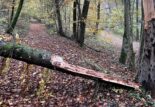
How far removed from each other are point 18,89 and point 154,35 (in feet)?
12.5

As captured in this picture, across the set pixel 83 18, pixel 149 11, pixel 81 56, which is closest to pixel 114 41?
pixel 83 18

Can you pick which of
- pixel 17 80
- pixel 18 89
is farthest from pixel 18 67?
pixel 18 89

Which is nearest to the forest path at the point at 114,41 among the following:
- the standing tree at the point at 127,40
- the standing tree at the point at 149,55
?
the standing tree at the point at 127,40

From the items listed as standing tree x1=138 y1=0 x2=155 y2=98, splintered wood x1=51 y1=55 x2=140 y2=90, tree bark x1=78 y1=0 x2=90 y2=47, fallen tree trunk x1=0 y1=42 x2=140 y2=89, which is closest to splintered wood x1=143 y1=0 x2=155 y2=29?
standing tree x1=138 y1=0 x2=155 y2=98

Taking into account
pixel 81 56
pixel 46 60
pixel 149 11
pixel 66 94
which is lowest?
pixel 81 56

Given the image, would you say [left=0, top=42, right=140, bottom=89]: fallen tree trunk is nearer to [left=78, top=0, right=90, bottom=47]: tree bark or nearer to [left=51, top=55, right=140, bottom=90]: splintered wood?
[left=51, top=55, right=140, bottom=90]: splintered wood

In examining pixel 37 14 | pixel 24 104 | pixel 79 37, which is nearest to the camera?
pixel 24 104

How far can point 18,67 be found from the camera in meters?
10.3

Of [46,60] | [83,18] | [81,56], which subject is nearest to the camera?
[46,60]

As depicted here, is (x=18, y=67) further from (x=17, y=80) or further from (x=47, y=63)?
(x=47, y=63)

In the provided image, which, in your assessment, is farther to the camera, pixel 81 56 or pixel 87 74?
pixel 81 56

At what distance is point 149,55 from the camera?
6875 mm

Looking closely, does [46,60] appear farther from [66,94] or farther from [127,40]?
[127,40]

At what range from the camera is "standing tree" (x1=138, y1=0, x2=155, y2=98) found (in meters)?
6.80
